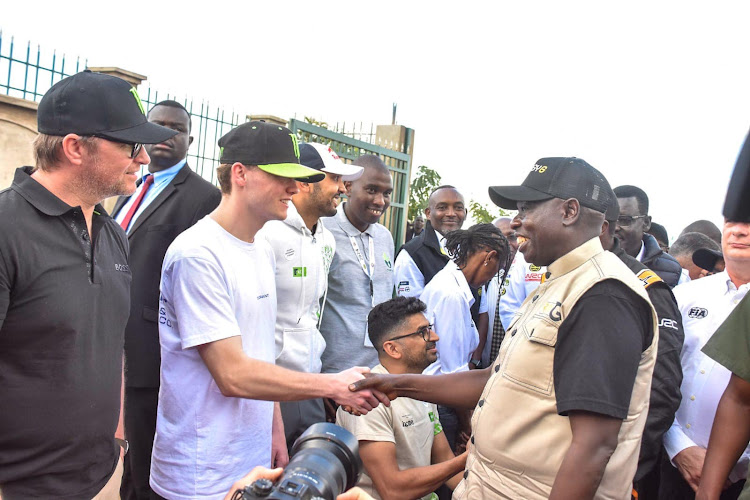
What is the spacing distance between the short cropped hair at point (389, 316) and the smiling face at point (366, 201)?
1110 millimetres

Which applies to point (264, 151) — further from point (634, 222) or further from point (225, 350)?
point (634, 222)

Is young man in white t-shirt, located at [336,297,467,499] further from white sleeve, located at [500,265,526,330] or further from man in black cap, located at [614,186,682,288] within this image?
white sleeve, located at [500,265,526,330]

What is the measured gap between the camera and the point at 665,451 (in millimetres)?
3732

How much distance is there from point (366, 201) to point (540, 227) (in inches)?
96.0

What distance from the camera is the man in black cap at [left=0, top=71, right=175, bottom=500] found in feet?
6.66

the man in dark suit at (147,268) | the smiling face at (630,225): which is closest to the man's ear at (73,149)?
the man in dark suit at (147,268)

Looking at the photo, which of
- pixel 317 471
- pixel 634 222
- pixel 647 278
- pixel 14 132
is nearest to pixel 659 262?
pixel 634 222

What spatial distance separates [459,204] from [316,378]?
4.37 meters

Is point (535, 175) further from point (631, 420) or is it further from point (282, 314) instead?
point (282, 314)

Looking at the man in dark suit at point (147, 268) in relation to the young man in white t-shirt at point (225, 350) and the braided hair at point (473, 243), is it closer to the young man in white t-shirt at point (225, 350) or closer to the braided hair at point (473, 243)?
the young man in white t-shirt at point (225, 350)

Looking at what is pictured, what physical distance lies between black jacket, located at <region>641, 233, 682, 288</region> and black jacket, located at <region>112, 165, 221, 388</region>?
3447mm

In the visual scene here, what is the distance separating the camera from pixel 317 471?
1.62m

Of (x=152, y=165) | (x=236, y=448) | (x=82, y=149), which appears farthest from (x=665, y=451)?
(x=152, y=165)

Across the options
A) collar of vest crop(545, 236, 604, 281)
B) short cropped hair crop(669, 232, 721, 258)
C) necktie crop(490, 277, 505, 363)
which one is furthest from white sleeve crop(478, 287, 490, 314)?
collar of vest crop(545, 236, 604, 281)
